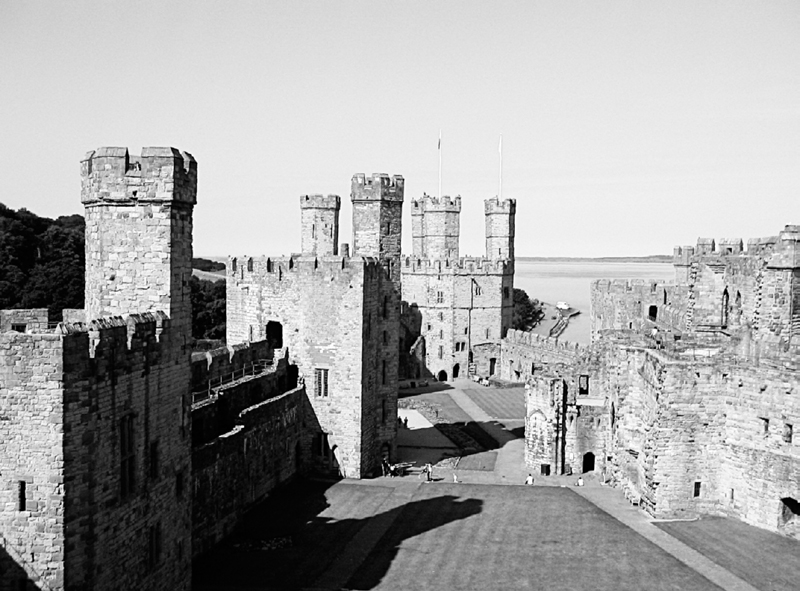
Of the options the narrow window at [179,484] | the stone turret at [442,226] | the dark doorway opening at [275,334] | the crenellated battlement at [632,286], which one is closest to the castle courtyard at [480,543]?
the narrow window at [179,484]

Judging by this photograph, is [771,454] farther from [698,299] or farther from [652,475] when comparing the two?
[698,299]

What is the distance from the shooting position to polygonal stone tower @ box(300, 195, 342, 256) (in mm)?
45156

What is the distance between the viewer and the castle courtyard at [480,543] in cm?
2416

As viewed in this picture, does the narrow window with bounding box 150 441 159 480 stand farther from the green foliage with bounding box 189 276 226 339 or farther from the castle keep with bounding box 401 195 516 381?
the green foliage with bounding box 189 276 226 339

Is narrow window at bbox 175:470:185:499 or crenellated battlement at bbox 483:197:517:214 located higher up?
crenellated battlement at bbox 483:197:517:214

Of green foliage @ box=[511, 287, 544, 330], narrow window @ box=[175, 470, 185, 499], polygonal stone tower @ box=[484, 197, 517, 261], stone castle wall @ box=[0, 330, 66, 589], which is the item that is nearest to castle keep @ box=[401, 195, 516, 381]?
polygonal stone tower @ box=[484, 197, 517, 261]

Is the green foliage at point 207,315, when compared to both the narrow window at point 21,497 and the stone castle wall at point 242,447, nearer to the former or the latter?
the stone castle wall at point 242,447

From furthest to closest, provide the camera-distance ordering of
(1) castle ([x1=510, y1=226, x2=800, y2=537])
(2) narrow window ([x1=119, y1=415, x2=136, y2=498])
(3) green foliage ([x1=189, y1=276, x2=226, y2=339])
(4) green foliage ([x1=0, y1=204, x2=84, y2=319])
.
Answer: (3) green foliage ([x1=189, y1=276, x2=226, y2=339]) < (4) green foliage ([x1=0, y1=204, x2=84, y2=319]) < (1) castle ([x1=510, y1=226, x2=800, y2=537]) < (2) narrow window ([x1=119, y1=415, x2=136, y2=498])

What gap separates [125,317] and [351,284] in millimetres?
16389

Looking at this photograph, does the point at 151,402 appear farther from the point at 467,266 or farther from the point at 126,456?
the point at 467,266

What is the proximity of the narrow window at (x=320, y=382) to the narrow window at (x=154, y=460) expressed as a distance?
633 inches

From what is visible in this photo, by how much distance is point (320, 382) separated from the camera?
34.9 metres

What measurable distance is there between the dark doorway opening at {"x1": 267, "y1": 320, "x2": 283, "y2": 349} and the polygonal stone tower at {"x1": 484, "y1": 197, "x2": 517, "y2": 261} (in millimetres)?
35333

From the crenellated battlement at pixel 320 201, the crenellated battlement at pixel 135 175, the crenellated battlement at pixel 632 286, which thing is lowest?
the crenellated battlement at pixel 632 286
